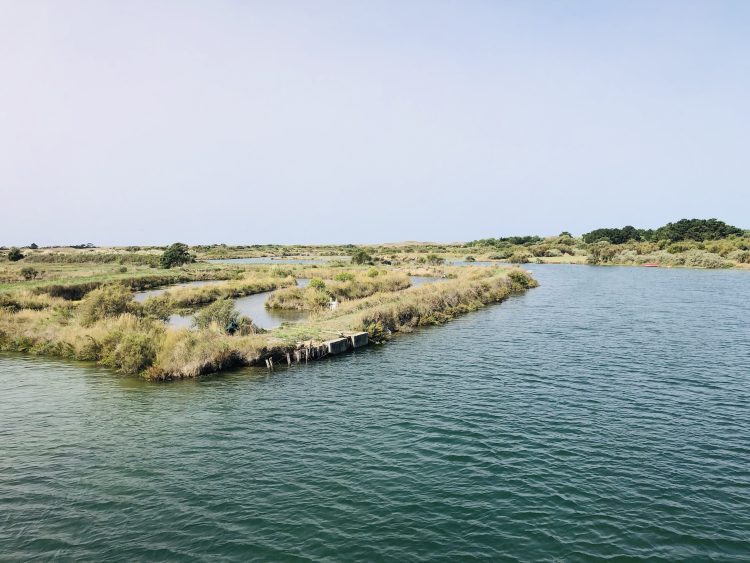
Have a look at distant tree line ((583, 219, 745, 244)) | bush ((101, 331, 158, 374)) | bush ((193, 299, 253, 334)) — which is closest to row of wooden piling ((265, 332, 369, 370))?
bush ((193, 299, 253, 334))

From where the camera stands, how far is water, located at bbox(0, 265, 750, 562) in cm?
1181

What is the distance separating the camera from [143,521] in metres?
12.6

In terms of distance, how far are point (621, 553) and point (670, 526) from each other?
208cm

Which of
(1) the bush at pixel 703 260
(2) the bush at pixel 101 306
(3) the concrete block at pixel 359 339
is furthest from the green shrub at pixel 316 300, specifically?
(1) the bush at pixel 703 260

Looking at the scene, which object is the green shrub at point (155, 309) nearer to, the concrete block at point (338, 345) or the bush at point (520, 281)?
the concrete block at point (338, 345)

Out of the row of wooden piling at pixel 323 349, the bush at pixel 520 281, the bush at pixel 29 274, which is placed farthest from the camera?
the bush at pixel 520 281

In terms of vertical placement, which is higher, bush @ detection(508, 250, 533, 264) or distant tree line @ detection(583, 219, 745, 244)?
distant tree line @ detection(583, 219, 745, 244)

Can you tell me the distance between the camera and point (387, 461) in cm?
1593

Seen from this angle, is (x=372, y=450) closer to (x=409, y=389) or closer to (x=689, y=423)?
(x=409, y=389)

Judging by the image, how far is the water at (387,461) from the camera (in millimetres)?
11812

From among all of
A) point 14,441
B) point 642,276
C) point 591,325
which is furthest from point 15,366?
point 642,276

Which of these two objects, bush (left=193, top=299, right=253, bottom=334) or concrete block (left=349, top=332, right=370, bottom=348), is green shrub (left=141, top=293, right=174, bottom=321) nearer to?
bush (left=193, top=299, right=253, bottom=334)

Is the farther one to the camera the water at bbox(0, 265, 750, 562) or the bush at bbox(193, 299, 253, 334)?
the bush at bbox(193, 299, 253, 334)

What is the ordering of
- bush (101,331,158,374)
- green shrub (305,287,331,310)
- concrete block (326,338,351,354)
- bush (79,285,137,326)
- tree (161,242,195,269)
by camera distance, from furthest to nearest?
1. tree (161,242,195,269)
2. green shrub (305,287,331,310)
3. bush (79,285,137,326)
4. concrete block (326,338,351,354)
5. bush (101,331,158,374)
